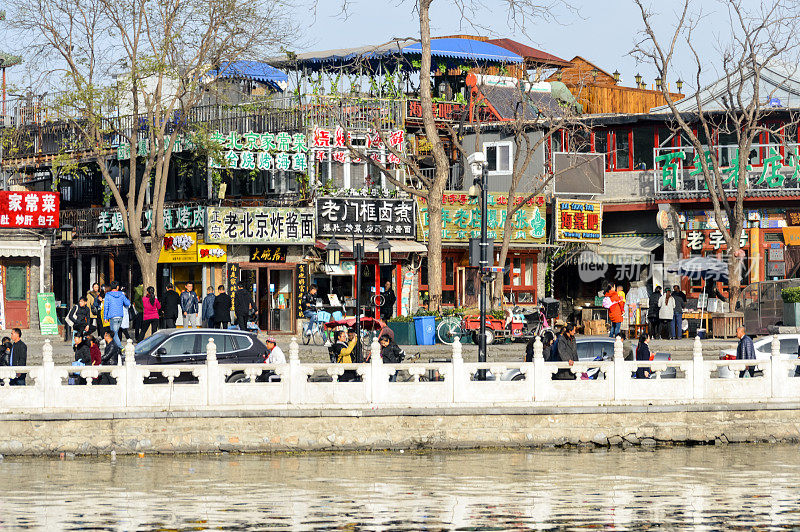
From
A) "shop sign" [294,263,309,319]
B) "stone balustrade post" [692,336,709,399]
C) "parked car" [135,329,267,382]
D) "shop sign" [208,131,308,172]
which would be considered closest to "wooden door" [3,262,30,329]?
"shop sign" [208,131,308,172]

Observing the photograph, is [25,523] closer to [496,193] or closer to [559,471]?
[559,471]

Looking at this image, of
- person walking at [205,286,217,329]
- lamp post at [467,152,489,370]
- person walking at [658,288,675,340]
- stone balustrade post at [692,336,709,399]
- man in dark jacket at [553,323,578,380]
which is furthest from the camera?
person walking at [658,288,675,340]

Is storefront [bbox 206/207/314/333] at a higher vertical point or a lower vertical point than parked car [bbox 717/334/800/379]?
higher

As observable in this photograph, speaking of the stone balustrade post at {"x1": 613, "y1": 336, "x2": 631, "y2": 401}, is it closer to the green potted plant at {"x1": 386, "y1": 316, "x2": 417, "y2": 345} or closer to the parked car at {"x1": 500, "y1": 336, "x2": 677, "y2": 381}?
the parked car at {"x1": 500, "y1": 336, "x2": 677, "y2": 381}

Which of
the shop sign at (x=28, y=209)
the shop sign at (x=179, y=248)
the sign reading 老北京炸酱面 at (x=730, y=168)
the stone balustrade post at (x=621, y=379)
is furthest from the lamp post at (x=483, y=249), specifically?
the shop sign at (x=28, y=209)

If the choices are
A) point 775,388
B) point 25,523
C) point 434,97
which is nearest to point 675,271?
point 434,97

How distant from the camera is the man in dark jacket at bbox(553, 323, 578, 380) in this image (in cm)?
2297

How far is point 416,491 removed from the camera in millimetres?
18656

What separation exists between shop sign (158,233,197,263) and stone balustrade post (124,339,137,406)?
18.5m

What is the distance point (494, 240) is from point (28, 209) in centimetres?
1448

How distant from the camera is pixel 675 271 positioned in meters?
40.0

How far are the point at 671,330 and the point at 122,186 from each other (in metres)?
20.0

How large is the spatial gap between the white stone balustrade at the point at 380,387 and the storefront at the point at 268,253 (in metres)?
16.5

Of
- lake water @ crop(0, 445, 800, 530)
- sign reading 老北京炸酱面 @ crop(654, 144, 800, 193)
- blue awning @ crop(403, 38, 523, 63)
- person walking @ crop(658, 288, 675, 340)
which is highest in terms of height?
blue awning @ crop(403, 38, 523, 63)
